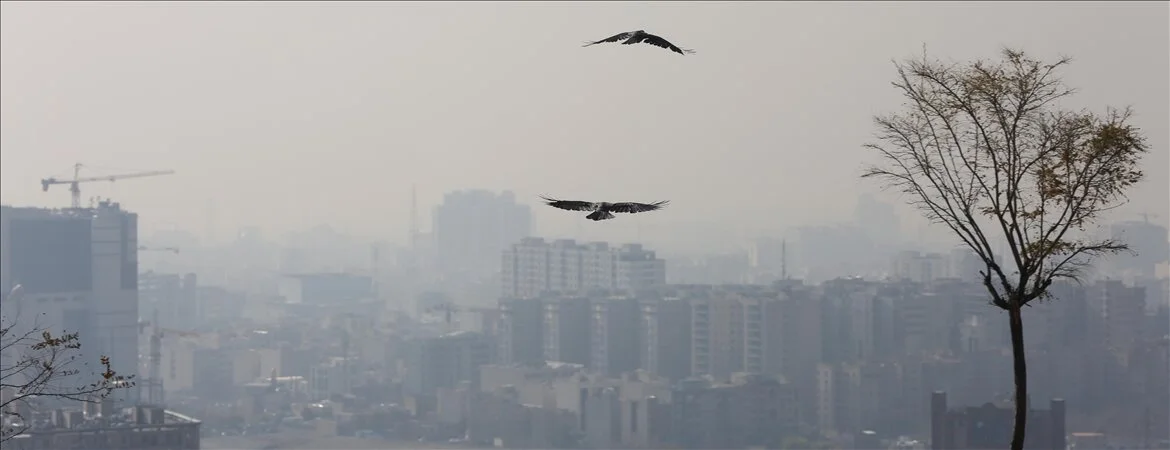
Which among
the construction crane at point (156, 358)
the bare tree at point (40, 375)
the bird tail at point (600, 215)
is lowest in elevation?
the construction crane at point (156, 358)

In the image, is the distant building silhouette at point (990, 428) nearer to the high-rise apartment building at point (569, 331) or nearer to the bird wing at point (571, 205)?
the bird wing at point (571, 205)

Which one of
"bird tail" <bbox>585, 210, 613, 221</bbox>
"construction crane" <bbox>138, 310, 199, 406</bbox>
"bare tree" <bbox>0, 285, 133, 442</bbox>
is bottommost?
"construction crane" <bbox>138, 310, 199, 406</bbox>

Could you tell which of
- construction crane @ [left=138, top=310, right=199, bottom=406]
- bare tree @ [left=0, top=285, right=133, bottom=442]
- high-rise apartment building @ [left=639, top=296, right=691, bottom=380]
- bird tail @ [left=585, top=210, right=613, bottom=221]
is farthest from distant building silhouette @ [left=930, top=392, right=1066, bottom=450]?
construction crane @ [left=138, top=310, right=199, bottom=406]

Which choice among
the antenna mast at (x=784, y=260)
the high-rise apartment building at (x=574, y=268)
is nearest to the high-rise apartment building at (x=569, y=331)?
the high-rise apartment building at (x=574, y=268)

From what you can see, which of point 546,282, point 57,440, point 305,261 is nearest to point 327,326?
point 546,282

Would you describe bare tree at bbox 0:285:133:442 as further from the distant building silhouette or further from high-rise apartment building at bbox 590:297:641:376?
high-rise apartment building at bbox 590:297:641:376

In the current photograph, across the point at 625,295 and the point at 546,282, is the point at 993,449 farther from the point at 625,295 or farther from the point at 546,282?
the point at 546,282
